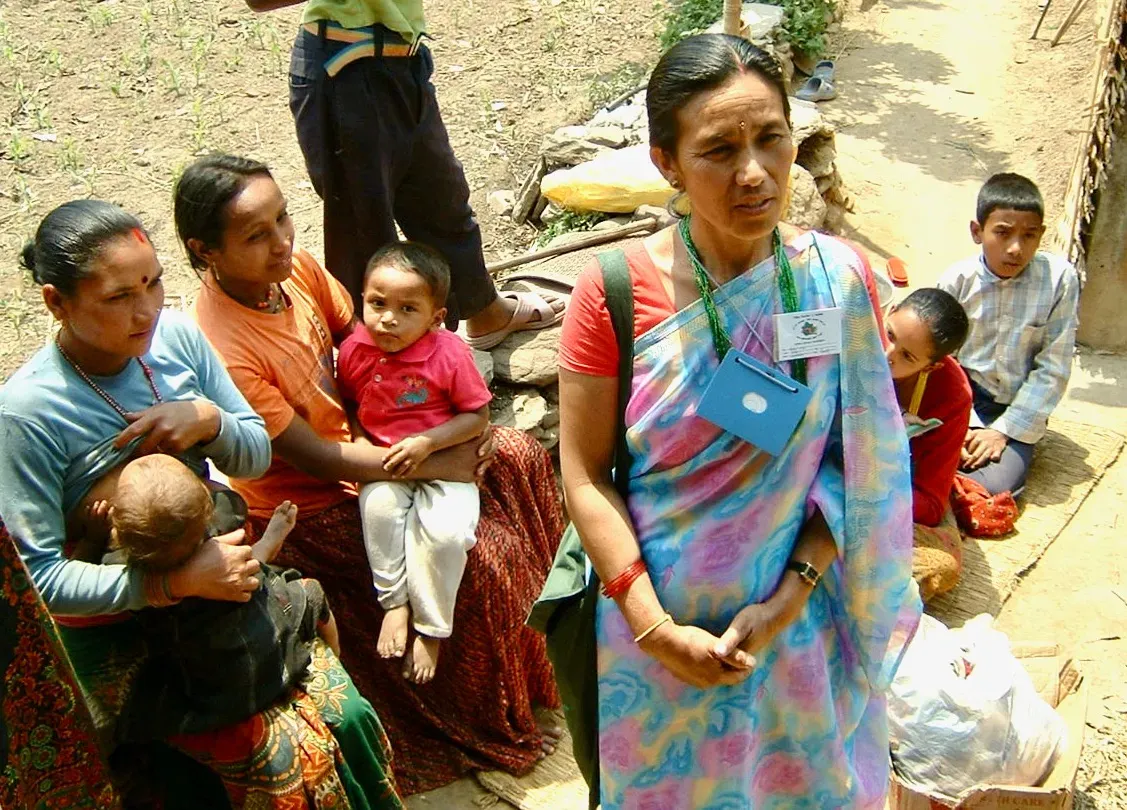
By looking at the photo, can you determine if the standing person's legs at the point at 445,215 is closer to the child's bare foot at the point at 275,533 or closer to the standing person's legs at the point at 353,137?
the standing person's legs at the point at 353,137

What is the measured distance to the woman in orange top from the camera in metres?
2.73

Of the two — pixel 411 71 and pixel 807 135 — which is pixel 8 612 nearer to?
pixel 411 71

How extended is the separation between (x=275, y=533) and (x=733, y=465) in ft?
Result: 3.81

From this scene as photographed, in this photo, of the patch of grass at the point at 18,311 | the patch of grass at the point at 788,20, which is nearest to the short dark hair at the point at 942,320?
the patch of grass at the point at 18,311

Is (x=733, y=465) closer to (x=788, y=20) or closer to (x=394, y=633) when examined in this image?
(x=394, y=633)

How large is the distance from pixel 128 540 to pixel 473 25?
19.1 feet

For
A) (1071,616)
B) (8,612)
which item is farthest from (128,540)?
(1071,616)

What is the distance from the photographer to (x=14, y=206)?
5.27m

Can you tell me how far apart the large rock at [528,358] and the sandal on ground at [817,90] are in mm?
4278

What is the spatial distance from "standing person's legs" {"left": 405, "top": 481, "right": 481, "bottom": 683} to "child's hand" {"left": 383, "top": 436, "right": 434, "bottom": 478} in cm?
9

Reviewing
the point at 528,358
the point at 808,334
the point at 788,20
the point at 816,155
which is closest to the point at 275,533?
the point at 808,334

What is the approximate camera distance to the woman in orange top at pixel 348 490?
2.73 meters

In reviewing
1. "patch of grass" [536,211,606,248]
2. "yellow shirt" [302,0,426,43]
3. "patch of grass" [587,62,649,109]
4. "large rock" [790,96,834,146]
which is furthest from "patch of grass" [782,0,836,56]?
"yellow shirt" [302,0,426,43]

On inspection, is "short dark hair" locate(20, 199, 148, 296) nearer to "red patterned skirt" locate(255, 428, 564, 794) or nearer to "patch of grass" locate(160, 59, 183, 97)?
"red patterned skirt" locate(255, 428, 564, 794)
